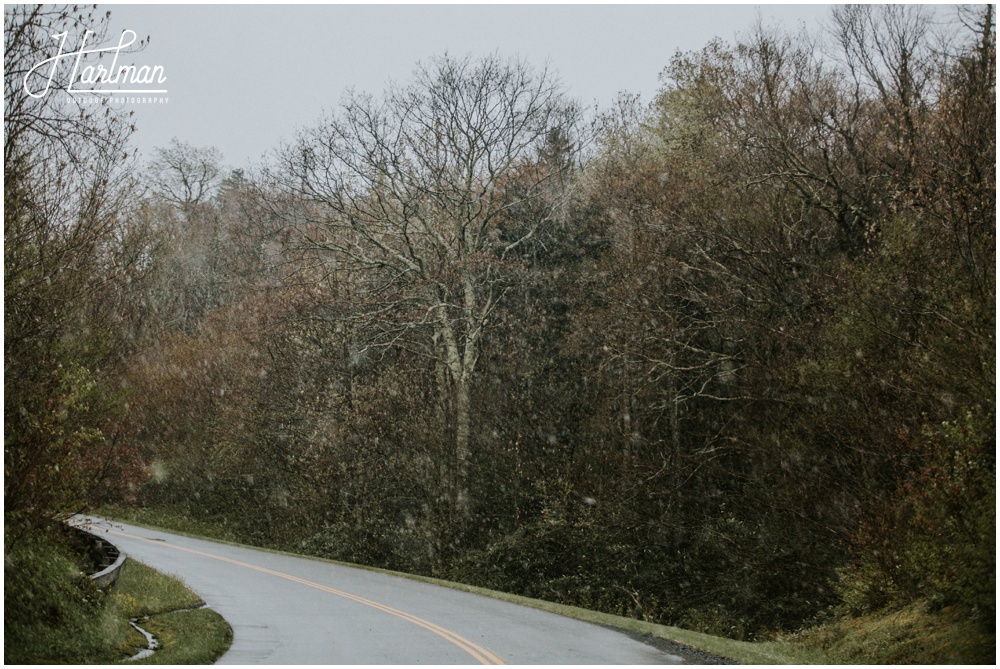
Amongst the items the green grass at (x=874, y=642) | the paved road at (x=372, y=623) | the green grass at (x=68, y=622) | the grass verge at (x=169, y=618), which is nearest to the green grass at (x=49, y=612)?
the green grass at (x=68, y=622)

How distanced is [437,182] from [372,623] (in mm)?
17361

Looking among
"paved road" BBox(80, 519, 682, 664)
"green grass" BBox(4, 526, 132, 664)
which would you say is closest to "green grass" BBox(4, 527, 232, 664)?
"green grass" BBox(4, 526, 132, 664)

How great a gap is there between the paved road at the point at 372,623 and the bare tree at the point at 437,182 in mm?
7780

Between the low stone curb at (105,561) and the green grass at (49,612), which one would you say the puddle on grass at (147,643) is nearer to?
Answer: the green grass at (49,612)

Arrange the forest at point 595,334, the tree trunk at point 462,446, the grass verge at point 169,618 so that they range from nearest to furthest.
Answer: the grass verge at point 169,618 → the forest at point 595,334 → the tree trunk at point 462,446

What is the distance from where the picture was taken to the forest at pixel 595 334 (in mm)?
14430

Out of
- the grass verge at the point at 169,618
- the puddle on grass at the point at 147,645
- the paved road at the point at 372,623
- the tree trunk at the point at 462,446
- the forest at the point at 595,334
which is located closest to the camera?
the puddle on grass at the point at 147,645

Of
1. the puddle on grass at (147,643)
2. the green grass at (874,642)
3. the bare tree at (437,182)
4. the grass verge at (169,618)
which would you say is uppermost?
the bare tree at (437,182)

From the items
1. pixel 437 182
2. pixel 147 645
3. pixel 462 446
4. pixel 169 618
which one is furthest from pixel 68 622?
pixel 437 182

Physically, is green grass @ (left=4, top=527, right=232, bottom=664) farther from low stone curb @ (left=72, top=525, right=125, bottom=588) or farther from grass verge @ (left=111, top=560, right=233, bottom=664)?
low stone curb @ (left=72, top=525, right=125, bottom=588)

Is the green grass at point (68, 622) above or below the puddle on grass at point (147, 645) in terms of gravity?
above

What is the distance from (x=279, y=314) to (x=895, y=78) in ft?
66.3

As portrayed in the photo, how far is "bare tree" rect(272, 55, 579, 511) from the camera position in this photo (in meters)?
29.8

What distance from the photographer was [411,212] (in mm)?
30141
